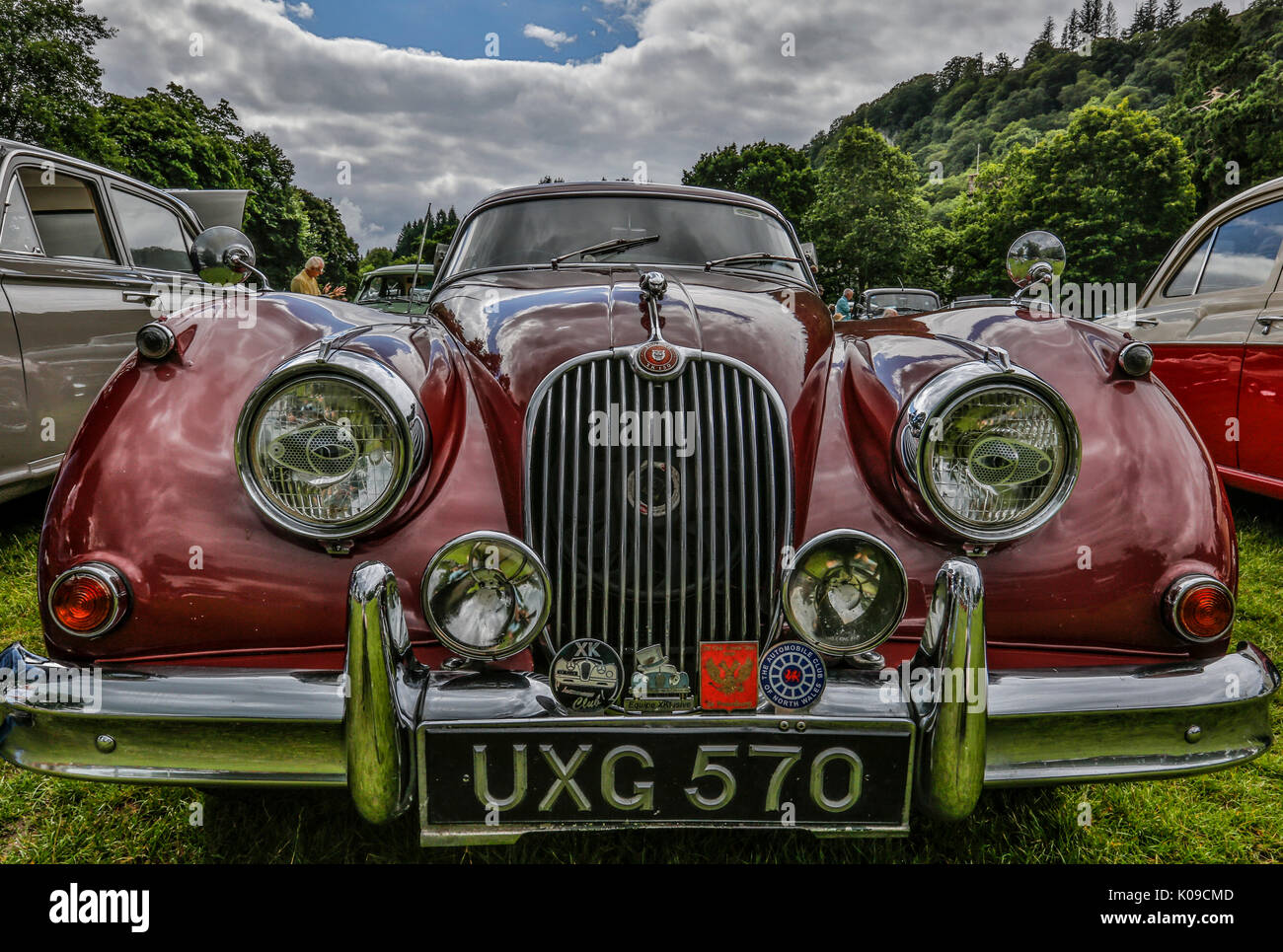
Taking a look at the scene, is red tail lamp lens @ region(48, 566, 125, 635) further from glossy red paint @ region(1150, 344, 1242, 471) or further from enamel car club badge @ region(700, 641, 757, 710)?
glossy red paint @ region(1150, 344, 1242, 471)

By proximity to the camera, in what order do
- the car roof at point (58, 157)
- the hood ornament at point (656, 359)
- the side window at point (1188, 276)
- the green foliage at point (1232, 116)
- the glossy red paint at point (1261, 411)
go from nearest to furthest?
the hood ornament at point (656, 359) → the glossy red paint at point (1261, 411) → the car roof at point (58, 157) → the side window at point (1188, 276) → the green foliage at point (1232, 116)

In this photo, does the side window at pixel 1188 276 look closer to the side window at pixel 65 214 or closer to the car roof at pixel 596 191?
→ the car roof at pixel 596 191

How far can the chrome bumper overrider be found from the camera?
139 cm

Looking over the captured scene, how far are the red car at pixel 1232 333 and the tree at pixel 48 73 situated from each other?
24183 millimetres

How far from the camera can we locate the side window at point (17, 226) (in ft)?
12.7

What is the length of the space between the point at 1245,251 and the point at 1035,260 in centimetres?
270

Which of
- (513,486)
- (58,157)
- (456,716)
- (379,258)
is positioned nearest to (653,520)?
(513,486)

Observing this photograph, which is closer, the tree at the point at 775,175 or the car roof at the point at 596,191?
the car roof at the point at 596,191

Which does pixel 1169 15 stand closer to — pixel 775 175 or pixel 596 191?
pixel 775 175

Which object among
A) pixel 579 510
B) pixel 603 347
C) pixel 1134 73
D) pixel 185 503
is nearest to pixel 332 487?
pixel 185 503

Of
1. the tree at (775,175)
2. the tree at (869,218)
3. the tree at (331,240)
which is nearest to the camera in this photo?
the tree at (869,218)

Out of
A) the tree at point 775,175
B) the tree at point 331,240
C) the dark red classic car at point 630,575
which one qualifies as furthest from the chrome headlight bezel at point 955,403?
the tree at point 331,240
